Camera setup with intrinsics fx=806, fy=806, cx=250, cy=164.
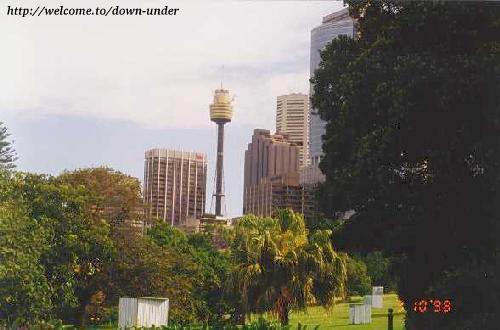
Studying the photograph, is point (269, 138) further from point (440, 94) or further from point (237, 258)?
point (440, 94)

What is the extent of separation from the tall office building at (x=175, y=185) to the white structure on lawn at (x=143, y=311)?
3068mm

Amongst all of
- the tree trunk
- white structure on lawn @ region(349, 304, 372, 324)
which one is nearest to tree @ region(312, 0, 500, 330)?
the tree trunk

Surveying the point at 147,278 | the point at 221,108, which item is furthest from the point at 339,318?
the point at 221,108

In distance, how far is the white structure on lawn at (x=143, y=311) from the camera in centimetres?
1381

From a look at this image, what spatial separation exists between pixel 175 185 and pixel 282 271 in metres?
9.37

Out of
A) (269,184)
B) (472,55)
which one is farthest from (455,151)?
(269,184)

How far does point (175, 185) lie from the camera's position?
25.2m

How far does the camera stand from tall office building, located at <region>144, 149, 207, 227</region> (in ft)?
59.0

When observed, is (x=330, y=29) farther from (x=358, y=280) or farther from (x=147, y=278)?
(x=358, y=280)

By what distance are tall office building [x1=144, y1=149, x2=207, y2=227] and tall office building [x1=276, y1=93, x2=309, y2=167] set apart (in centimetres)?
202

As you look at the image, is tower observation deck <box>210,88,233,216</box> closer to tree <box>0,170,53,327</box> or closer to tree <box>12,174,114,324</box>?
tree <box>12,174,114,324</box>
